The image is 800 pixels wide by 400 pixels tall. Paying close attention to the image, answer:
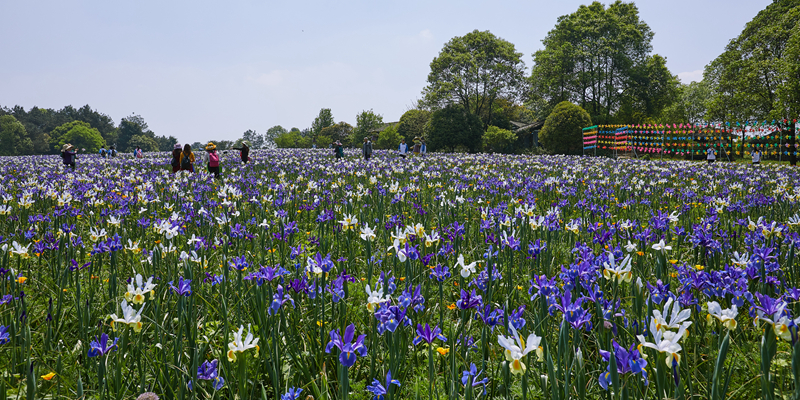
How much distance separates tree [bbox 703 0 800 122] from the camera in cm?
3020

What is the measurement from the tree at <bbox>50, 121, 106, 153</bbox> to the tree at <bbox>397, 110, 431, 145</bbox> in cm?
7587

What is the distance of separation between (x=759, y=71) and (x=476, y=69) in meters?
27.7

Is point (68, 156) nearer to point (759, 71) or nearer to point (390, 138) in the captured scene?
point (390, 138)

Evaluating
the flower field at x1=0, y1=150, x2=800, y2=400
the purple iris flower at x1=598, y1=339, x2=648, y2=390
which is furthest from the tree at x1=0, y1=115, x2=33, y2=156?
the purple iris flower at x1=598, y1=339, x2=648, y2=390

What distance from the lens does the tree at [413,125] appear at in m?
49.9

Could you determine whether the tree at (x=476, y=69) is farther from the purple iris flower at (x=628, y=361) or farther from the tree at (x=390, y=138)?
the purple iris flower at (x=628, y=361)

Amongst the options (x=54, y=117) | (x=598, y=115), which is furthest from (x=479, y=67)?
(x=54, y=117)

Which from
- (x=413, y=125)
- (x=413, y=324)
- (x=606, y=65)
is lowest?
(x=413, y=324)

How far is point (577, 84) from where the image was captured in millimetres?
48438

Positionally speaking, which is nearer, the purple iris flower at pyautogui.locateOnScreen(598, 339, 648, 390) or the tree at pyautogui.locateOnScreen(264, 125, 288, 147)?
the purple iris flower at pyautogui.locateOnScreen(598, 339, 648, 390)

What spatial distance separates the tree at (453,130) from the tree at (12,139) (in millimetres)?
83641

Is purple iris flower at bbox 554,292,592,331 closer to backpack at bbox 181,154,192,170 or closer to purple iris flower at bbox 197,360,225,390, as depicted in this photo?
purple iris flower at bbox 197,360,225,390

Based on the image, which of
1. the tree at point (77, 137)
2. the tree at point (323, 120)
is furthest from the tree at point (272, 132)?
the tree at point (323, 120)

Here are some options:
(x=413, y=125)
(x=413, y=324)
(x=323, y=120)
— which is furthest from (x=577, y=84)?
(x=413, y=324)
